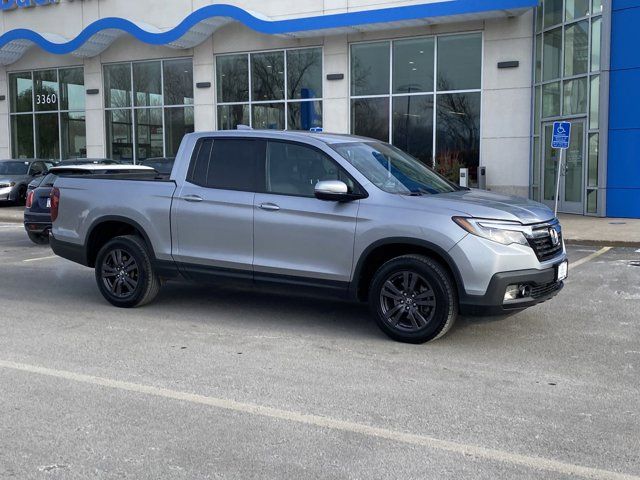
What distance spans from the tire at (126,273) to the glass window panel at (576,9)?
14.6m

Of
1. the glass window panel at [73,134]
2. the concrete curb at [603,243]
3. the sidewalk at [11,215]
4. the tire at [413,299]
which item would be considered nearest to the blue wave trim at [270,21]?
the glass window panel at [73,134]

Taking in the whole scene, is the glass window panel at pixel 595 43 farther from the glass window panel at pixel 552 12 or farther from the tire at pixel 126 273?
the tire at pixel 126 273

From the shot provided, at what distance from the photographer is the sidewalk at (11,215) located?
1891cm

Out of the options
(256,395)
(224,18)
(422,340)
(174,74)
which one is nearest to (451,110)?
(224,18)

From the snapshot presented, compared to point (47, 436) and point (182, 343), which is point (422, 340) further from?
point (47, 436)

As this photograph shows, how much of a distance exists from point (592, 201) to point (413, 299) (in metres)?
13.5

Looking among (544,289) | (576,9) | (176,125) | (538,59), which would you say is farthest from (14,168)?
(544,289)

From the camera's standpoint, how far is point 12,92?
29312mm

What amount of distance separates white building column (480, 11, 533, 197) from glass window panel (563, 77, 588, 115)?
1.28 m

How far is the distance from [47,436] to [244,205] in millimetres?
3114

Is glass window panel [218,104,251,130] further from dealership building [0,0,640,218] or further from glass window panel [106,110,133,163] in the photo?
glass window panel [106,110,133,163]

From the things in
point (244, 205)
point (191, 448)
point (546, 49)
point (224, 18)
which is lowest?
point (191, 448)

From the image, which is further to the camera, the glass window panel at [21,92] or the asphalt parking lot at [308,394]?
the glass window panel at [21,92]

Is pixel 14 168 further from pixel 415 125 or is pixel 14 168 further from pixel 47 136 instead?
pixel 415 125
